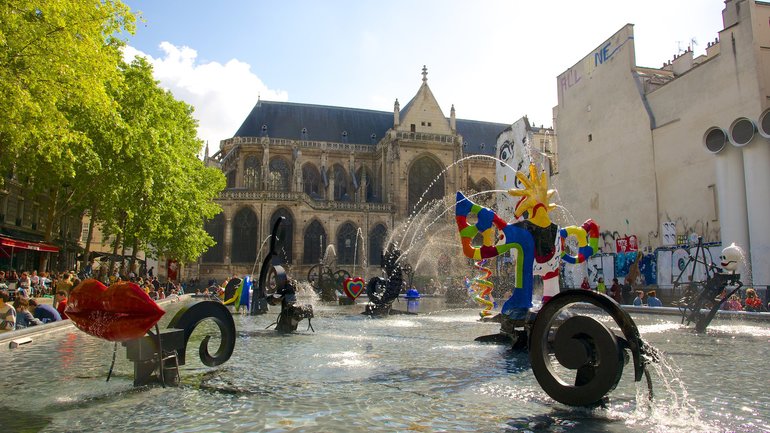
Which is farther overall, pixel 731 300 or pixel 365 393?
pixel 731 300

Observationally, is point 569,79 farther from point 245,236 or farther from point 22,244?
point 22,244

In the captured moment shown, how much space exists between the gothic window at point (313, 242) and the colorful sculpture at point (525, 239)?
36319mm

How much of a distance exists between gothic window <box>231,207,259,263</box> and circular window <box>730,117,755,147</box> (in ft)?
105

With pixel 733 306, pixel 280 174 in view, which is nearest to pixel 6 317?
pixel 733 306

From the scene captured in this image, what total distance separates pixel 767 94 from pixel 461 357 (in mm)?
22865

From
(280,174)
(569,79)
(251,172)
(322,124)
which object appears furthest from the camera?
(322,124)

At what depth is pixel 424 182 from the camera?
169 ft

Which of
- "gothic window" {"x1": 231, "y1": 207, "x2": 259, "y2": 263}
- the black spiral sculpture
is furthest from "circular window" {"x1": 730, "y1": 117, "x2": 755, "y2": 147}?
"gothic window" {"x1": 231, "y1": 207, "x2": 259, "y2": 263}

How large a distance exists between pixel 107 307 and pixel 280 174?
153ft

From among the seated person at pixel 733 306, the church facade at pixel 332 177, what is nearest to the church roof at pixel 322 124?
the church facade at pixel 332 177

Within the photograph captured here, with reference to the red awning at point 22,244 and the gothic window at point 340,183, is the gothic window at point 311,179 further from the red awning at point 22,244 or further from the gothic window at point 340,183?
the red awning at point 22,244

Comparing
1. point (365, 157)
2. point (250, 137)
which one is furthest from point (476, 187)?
point (250, 137)

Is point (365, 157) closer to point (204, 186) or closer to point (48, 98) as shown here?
point (204, 186)

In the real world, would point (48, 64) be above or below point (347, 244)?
above
